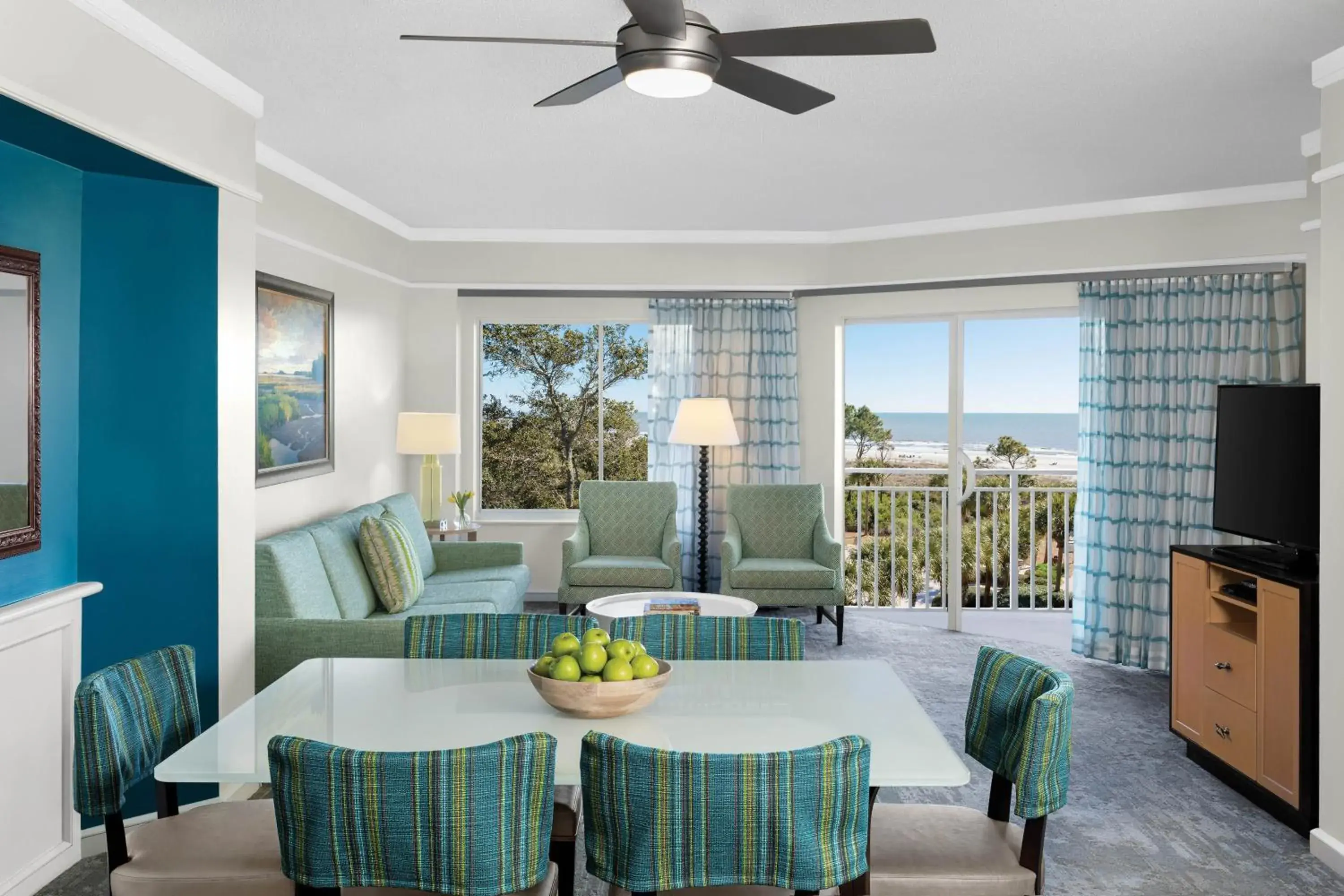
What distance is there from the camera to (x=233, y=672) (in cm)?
376

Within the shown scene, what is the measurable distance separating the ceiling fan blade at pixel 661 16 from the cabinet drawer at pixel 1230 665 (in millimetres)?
3092

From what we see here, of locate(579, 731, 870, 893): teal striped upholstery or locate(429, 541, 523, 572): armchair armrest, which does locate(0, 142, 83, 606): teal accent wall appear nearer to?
locate(579, 731, 870, 893): teal striped upholstery

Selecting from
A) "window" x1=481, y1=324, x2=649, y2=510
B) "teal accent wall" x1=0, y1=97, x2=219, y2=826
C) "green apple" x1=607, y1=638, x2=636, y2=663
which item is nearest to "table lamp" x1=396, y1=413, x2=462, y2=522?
"window" x1=481, y1=324, x2=649, y2=510

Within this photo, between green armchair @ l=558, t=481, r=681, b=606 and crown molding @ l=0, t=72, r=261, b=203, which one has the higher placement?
crown molding @ l=0, t=72, r=261, b=203

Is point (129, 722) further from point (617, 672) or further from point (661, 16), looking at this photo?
point (661, 16)

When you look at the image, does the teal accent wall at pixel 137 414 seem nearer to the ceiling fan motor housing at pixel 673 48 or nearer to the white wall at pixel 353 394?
the white wall at pixel 353 394

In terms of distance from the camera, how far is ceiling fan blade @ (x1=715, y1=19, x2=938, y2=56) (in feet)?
8.21

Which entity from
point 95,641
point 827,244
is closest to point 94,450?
point 95,641

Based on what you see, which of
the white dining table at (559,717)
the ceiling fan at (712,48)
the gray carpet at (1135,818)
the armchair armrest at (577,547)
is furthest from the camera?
the armchair armrest at (577,547)

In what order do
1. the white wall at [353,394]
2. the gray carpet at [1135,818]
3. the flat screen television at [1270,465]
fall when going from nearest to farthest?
the gray carpet at [1135,818], the flat screen television at [1270,465], the white wall at [353,394]

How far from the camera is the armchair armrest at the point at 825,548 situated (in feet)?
21.3

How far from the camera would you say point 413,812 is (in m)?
1.84

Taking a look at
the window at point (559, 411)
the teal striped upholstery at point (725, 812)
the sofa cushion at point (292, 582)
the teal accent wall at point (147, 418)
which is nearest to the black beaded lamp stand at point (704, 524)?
the window at point (559, 411)

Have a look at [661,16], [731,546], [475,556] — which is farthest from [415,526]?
[661,16]
